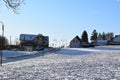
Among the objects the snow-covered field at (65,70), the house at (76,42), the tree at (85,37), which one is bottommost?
the snow-covered field at (65,70)

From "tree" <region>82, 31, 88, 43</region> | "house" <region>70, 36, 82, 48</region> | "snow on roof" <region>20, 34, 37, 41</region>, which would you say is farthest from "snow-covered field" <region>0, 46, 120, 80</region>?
"tree" <region>82, 31, 88, 43</region>

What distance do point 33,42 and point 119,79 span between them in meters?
153

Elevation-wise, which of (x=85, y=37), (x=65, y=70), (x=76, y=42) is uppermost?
(x=85, y=37)

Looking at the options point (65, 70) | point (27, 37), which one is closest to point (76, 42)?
point (27, 37)

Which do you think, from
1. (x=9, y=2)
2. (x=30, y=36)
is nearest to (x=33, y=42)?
(x=30, y=36)

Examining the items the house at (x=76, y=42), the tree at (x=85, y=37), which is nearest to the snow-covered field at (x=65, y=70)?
the house at (x=76, y=42)

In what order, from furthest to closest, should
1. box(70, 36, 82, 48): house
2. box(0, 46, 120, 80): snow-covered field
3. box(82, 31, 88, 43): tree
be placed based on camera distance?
1. box(82, 31, 88, 43): tree
2. box(70, 36, 82, 48): house
3. box(0, 46, 120, 80): snow-covered field

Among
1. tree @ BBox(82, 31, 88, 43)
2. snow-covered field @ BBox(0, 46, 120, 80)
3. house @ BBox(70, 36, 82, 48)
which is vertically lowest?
snow-covered field @ BBox(0, 46, 120, 80)

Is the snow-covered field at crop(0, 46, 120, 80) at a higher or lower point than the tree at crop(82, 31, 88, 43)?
lower

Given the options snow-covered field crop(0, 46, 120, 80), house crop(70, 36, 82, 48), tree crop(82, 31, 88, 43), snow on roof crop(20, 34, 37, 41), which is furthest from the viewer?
tree crop(82, 31, 88, 43)

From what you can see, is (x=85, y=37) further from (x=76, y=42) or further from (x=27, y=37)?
(x=27, y=37)

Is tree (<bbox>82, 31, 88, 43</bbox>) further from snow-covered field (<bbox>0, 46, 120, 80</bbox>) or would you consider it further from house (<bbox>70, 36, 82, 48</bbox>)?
snow-covered field (<bbox>0, 46, 120, 80</bbox>)

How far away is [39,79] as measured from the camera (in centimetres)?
1598

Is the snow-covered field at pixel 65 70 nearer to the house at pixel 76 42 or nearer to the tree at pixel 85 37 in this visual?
the house at pixel 76 42
